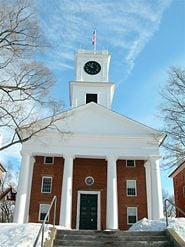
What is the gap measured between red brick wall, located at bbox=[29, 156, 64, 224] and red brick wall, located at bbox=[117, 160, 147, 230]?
4736 millimetres

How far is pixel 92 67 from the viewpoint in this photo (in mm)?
36406

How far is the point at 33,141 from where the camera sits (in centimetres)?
2495

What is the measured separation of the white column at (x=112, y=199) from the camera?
22.4 m

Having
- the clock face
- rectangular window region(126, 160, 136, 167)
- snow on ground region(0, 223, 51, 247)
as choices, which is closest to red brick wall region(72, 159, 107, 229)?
rectangular window region(126, 160, 136, 167)

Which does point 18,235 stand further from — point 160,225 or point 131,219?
point 131,219

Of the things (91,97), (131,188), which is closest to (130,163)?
(131,188)

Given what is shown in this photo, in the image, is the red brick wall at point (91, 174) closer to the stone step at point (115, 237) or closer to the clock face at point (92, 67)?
the clock face at point (92, 67)

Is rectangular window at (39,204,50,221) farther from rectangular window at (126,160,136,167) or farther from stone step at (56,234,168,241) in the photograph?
stone step at (56,234,168,241)

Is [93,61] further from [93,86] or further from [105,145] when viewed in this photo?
[105,145]

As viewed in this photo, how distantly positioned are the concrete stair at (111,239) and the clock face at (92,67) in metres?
25.3

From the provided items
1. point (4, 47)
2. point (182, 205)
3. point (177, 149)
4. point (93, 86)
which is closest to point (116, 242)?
point (177, 149)

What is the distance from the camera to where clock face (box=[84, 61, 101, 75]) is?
118 ft

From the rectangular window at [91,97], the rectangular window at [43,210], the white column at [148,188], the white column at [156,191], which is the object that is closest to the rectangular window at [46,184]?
the rectangular window at [43,210]

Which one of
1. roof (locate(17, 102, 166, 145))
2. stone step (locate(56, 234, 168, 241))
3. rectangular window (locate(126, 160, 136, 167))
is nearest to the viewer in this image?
stone step (locate(56, 234, 168, 241))
